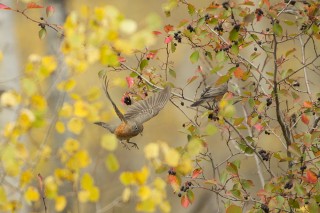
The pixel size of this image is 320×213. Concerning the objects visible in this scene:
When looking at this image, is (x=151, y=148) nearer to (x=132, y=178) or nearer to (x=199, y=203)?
(x=132, y=178)

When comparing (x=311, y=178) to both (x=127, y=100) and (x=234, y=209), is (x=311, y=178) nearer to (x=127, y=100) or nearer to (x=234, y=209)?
(x=234, y=209)

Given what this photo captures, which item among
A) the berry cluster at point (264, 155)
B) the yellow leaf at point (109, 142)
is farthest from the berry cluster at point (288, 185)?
the yellow leaf at point (109, 142)

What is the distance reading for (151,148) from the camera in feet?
7.73

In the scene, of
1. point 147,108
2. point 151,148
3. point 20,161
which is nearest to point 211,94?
point 147,108

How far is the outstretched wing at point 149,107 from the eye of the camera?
8.64 feet

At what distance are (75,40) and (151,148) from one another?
1.59 feet

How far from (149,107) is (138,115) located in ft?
0.20

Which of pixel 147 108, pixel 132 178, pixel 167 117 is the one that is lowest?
pixel 132 178

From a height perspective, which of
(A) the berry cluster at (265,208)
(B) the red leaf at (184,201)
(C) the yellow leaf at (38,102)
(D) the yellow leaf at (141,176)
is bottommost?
(A) the berry cluster at (265,208)

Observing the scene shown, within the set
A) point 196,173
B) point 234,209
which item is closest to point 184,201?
point 196,173

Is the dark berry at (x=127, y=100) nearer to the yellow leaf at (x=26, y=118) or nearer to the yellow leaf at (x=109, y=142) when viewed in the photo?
the yellow leaf at (x=26, y=118)

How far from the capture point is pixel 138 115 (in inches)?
104

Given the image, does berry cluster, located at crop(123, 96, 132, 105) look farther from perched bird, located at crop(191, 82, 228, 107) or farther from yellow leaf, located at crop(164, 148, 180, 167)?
yellow leaf, located at crop(164, 148, 180, 167)

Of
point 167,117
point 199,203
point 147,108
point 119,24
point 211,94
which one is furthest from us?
point 167,117
